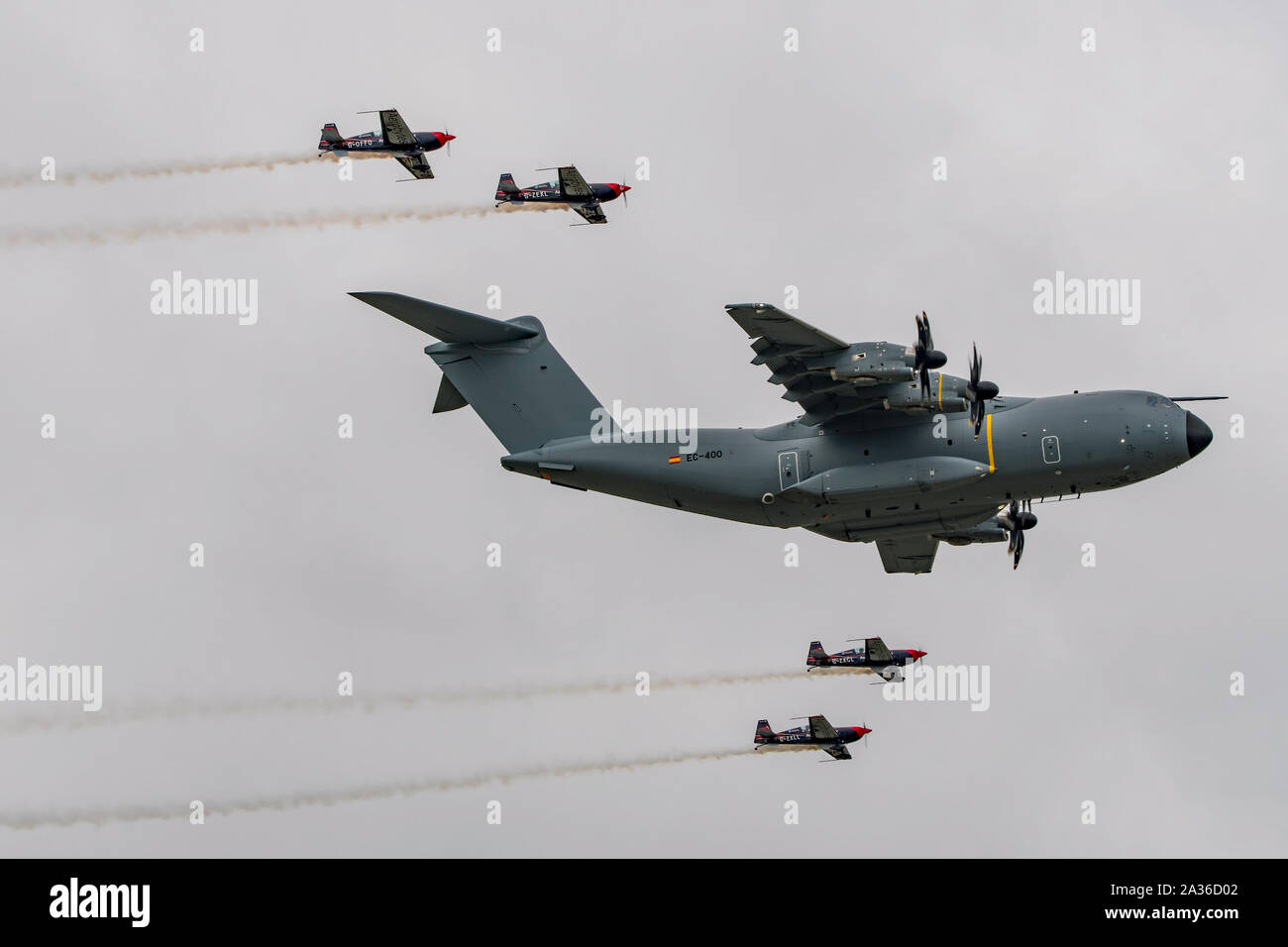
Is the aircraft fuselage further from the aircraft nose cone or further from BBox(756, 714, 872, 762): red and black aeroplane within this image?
BBox(756, 714, 872, 762): red and black aeroplane

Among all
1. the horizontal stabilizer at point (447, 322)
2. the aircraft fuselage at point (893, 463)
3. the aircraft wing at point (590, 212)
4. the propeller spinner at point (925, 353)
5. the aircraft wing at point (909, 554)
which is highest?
the aircraft wing at point (590, 212)

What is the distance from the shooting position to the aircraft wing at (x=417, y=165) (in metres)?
29.2

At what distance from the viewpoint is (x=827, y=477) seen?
2444 centimetres

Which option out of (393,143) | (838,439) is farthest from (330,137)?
(838,439)

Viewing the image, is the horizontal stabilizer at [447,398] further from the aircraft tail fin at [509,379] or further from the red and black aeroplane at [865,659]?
the red and black aeroplane at [865,659]

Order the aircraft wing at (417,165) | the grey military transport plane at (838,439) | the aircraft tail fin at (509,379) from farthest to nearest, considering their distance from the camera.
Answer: the aircraft wing at (417,165) → the aircraft tail fin at (509,379) → the grey military transport plane at (838,439)

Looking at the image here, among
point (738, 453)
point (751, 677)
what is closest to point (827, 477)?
point (738, 453)

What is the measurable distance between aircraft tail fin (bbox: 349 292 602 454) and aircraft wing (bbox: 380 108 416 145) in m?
4.19

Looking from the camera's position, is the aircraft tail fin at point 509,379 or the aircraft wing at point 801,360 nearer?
the aircraft wing at point 801,360

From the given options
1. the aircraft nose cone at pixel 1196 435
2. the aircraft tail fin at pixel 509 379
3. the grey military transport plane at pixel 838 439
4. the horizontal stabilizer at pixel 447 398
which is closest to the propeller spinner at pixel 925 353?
the grey military transport plane at pixel 838 439

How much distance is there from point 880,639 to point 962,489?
8.37 m

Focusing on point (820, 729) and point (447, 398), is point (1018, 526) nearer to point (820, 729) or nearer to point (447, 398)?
point (820, 729)

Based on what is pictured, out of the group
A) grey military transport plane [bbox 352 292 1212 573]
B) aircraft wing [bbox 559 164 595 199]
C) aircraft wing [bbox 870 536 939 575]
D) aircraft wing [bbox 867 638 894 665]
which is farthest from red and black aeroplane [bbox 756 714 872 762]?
aircraft wing [bbox 559 164 595 199]

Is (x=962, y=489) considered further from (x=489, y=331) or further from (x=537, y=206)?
(x=537, y=206)
